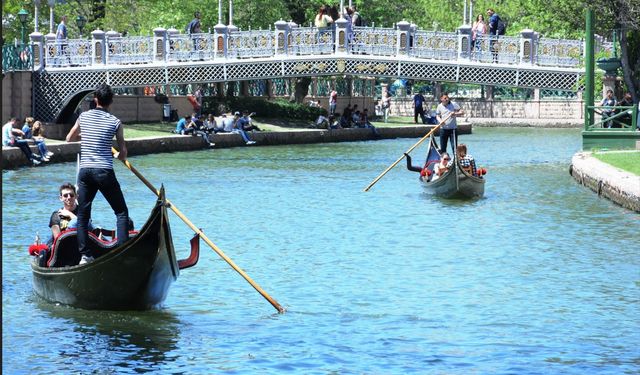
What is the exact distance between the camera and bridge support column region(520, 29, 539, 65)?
38781 millimetres

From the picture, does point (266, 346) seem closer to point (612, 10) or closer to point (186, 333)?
point (186, 333)

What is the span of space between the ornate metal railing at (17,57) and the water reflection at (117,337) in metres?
24.9

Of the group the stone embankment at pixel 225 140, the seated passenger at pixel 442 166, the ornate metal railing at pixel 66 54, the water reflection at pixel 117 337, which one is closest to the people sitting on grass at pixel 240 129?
the stone embankment at pixel 225 140

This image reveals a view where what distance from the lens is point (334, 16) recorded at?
4088cm

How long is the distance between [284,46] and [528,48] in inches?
272

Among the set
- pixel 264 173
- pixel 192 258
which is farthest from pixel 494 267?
pixel 264 173

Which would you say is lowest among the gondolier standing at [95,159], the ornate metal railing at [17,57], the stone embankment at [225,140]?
the stone embankment at [225,140]

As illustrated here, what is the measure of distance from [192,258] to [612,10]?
23645 millimetres

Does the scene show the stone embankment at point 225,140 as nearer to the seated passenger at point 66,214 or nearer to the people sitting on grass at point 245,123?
the people sitting on grass at point 245,123

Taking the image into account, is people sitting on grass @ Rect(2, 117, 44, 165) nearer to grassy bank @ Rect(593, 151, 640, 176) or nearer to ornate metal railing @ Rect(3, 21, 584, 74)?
ornate metal railing @ Rect(3, 21, 584, 74)

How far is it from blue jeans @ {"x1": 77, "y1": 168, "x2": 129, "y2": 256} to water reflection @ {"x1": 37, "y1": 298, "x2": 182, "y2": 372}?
2.01 ft

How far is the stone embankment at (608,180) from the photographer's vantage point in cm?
2100

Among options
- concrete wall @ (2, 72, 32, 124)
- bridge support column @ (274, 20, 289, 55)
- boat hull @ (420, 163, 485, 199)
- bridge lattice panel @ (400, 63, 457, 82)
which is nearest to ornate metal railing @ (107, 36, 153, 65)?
concrete wall @ (2, 72, 32, 124)

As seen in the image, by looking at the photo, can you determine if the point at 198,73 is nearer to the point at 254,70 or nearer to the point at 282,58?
the point at 254,70
